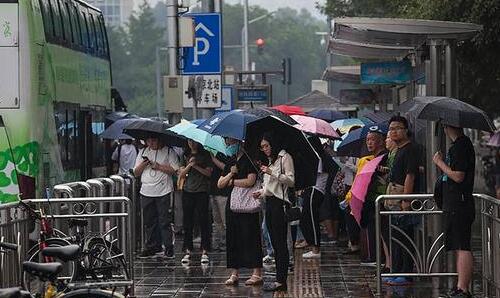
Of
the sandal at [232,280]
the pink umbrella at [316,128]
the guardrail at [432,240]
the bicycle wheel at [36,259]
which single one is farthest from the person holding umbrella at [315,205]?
the bicycle wheel at [36,259]

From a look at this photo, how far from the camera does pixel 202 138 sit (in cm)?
1738

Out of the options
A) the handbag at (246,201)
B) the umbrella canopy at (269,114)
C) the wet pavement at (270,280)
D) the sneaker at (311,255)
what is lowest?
the wet pavement at (270,280)

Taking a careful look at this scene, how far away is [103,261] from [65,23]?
285 inches

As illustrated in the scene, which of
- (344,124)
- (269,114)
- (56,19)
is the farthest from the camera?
(344,124)

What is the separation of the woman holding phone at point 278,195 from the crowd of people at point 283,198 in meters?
0.01

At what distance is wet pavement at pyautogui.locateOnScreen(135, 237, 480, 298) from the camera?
14398 mm

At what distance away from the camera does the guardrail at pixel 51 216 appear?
12102mm

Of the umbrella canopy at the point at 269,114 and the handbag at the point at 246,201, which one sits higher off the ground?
the umbrella canopy at the point at 269,114

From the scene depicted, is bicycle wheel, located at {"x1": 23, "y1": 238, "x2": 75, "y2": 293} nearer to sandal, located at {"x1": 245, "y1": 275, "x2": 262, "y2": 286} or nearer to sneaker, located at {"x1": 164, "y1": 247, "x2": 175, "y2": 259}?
sandal, located at {"x1": 245, "y1": 275, "x2": 262, "y2": 286}

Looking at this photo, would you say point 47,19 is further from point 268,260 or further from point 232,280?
point 232,280

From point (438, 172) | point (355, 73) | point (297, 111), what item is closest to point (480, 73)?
point (355, 73)

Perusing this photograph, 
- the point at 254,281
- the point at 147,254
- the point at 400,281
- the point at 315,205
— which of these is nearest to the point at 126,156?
the point at 147,254

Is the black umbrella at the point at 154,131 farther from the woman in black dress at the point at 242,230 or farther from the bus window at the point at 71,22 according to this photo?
the woman in black dress at the point at 242,230

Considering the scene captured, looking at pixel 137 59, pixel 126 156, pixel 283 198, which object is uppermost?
pixel 137 59
